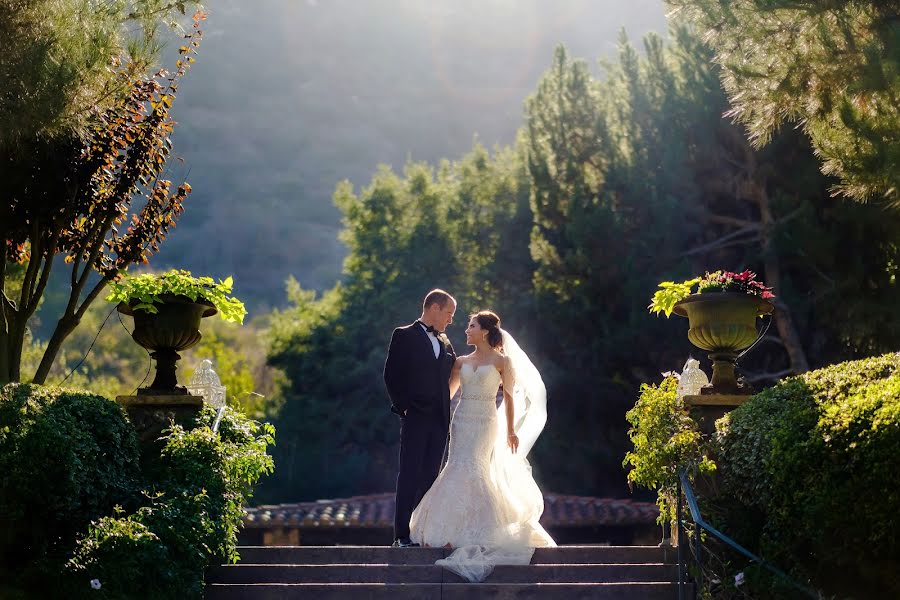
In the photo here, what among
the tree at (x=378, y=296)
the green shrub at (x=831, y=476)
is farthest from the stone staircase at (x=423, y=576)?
the tree at (x=378, y=296)

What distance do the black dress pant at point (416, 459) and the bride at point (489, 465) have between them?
79 mm

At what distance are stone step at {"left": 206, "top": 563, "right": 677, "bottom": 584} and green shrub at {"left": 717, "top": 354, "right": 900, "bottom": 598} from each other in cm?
111

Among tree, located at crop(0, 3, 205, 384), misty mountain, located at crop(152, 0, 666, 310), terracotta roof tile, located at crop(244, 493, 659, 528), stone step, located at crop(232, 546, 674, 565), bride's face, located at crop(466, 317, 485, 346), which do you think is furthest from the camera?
misty mountain, located at crop(152, 0, 666, 310)

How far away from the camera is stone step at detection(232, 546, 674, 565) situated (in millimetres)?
7555

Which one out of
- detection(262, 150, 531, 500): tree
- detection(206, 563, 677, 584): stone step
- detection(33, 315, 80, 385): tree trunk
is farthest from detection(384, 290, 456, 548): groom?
detection(262, 150, 531, 500): tree

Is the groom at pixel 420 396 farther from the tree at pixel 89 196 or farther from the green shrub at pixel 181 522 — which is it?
the tree at pixel 89 196

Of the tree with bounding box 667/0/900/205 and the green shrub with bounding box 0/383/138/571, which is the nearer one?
the green shrub with bounding box 0/383/138/571

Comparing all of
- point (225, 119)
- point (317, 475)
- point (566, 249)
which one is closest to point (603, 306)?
point (566, 249)

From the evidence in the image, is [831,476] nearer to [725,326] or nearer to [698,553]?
[698,553]

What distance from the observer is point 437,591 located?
6.71 m

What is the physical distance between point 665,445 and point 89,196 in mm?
6129

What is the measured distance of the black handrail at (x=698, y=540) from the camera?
18.8ft

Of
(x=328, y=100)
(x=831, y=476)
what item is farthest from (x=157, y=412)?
(x=328, y=100)

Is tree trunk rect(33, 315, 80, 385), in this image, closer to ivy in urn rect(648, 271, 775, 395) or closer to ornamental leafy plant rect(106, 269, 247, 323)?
ornamental leafy plant rect(106, 269, 247, 323)
